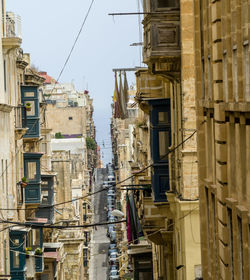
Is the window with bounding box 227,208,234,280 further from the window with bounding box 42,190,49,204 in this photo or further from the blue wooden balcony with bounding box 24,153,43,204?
the window with bounding box 42,190,49,204

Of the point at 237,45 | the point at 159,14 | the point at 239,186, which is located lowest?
the point at 239,186

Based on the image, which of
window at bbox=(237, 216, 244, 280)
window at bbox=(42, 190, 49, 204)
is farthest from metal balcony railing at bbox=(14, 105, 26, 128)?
window at bbox=(237, 216, 244, 280)

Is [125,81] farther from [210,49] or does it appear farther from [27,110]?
[210,49]

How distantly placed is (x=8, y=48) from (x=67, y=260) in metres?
32.1

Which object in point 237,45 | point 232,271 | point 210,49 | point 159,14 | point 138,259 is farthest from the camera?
point 138,259

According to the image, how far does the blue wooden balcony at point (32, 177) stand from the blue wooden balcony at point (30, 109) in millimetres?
1349

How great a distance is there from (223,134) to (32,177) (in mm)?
26594

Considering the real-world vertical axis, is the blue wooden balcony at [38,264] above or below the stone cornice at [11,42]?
below

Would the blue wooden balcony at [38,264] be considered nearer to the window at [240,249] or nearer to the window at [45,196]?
the window at [45,196]

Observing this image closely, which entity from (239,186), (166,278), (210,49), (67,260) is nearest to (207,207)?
(210,49)

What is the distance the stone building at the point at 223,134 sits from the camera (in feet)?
35.6

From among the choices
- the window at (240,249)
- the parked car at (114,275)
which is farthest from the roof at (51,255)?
the window at (240,249)

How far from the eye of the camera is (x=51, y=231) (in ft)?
160

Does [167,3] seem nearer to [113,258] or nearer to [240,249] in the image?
[240,249]
